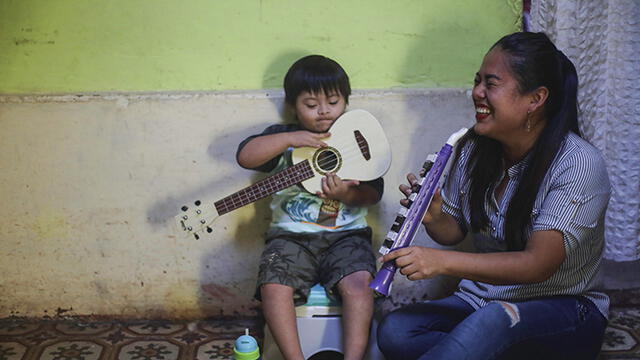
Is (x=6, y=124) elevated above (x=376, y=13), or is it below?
below

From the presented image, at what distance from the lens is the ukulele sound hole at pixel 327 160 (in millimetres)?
2213

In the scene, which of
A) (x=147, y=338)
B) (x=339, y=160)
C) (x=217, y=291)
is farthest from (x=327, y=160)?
(x=147, y=338)

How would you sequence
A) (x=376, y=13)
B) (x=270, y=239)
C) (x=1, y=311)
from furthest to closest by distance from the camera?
(x=1, y=311) → (x=376, y=13) → (x=270, y=239)

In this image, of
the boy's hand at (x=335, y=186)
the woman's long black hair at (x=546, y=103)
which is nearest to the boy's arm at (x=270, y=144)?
the boy's hand at (x=335, y=186)

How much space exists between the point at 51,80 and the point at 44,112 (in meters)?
0.12

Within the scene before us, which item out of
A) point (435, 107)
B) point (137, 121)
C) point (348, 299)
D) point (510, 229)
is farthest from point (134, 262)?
point (510, 229)

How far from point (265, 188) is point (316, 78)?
0.39 meters

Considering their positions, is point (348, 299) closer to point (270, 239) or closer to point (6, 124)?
point (270, 239)

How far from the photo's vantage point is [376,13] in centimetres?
247

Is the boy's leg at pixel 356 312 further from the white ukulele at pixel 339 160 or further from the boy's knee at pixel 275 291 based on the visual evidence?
the white ukulele at pixel 339 160

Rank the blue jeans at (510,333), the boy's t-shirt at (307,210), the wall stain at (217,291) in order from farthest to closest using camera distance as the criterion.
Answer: the wall stain at (217,291) → the boy's t-shirt at (307,210) → the blue jeans at (510,333)

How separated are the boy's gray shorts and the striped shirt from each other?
15.9 inches

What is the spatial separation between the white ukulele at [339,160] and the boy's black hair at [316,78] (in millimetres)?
100

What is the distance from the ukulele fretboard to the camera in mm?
2166
